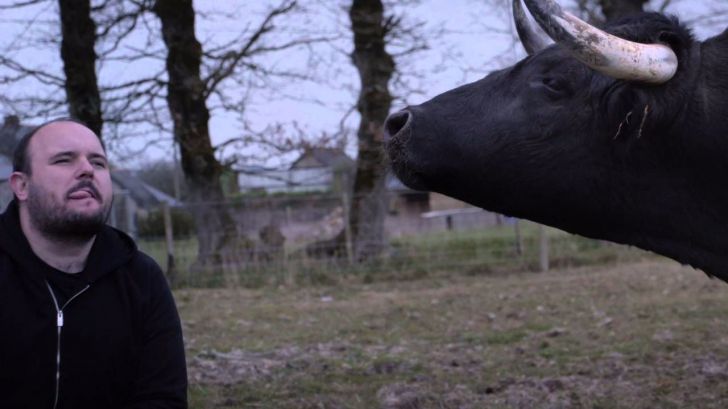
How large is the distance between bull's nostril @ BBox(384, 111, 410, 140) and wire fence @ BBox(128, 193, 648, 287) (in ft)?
33.7

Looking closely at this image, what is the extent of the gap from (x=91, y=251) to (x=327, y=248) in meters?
11.3

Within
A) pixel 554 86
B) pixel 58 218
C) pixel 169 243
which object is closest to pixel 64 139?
pixel 58 218

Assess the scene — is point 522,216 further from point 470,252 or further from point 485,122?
point 470,252

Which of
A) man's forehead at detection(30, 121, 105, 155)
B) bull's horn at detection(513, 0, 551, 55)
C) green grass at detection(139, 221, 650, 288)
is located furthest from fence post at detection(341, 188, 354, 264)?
man's forehead at detection(30, 121, 105, 155)

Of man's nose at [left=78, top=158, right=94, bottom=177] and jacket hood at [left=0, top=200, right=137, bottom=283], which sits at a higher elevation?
man's nose at [left=78, top=158, right=94, bottom=177]

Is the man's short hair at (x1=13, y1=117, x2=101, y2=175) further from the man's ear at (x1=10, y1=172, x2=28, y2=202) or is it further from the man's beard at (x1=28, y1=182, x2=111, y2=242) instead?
the man's beard at (x1=28, y1=182, x2=111, y2=242)

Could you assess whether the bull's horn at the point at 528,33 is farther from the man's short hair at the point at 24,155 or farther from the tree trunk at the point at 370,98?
the tree trunk at the point at 370,98

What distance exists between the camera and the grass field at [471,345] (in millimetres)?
5895

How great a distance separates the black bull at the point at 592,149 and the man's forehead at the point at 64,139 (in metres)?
1.15

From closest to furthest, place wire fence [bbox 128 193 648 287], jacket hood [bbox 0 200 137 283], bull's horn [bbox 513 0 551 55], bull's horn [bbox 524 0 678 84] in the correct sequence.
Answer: bull's horn [bbox 524 0 678 84]
jacket hood [bbox 0 200 137 283]
bull's horn [bbox 513 0 551 55]
wire fence [bbox 128 193 648 287]

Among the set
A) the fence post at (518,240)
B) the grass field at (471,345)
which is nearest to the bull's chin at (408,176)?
the grass field at (471,345)

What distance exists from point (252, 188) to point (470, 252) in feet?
16.2

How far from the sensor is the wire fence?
14281mm

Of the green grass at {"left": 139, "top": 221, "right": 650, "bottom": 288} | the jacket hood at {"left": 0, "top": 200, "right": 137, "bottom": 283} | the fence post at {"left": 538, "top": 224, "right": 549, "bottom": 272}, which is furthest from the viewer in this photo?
the fence post at {"left": 538, "top": 224, "right": 549, "bottom": 272}
